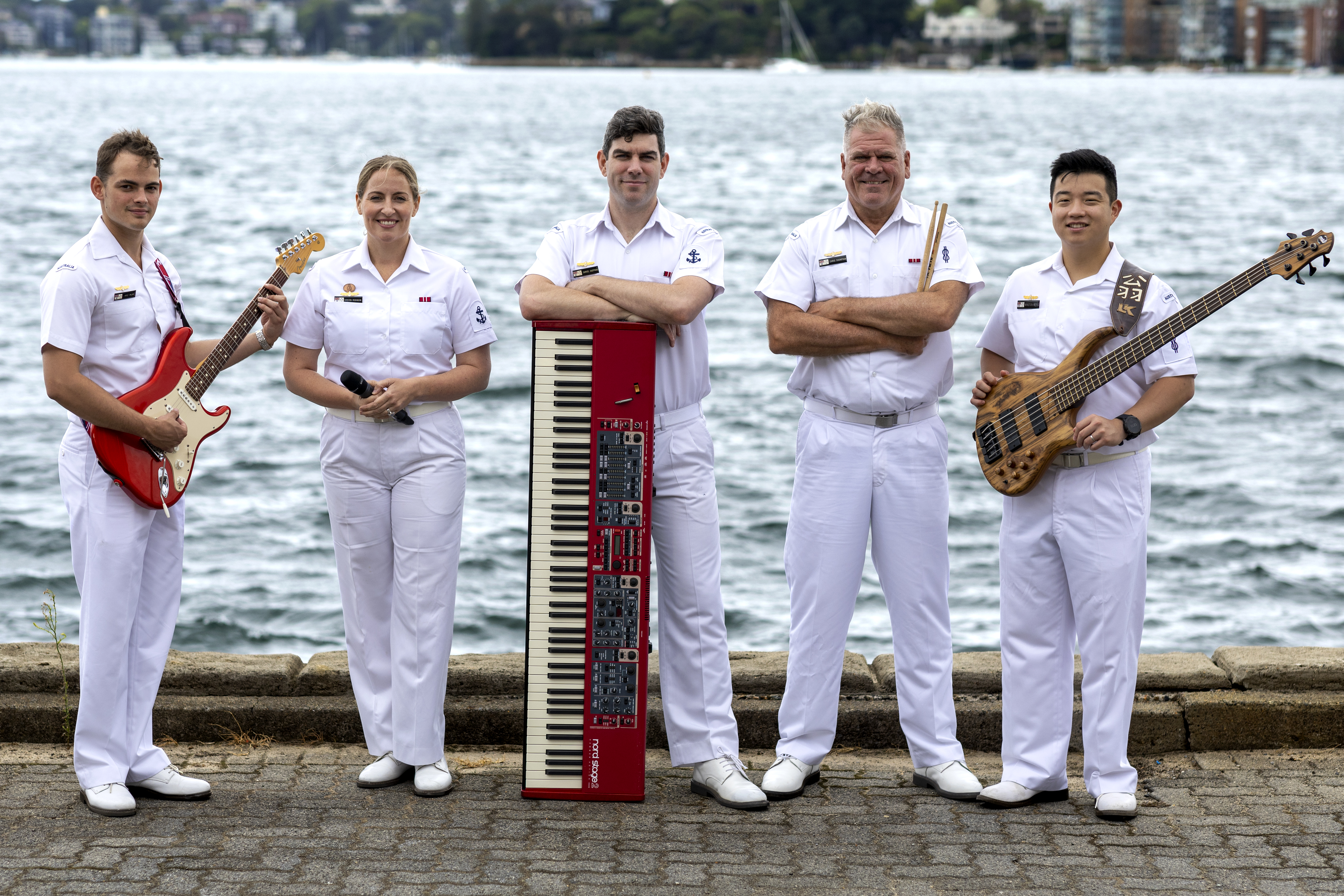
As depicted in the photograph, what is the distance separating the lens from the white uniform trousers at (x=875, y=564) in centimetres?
601

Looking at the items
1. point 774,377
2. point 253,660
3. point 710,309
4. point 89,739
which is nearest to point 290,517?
point 774,377

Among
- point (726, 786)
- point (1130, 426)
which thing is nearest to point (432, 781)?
point (726, 786)

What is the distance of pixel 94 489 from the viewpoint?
5715 mm

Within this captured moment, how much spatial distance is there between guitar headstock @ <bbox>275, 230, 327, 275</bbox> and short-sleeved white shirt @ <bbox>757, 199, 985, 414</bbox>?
1762 mm

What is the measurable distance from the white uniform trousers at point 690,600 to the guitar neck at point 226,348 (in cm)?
160

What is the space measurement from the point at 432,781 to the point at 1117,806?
8.50 feet

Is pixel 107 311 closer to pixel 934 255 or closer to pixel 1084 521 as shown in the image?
pixel 934 255

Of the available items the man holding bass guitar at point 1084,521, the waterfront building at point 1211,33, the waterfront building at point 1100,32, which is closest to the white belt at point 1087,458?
the man holding bass guitar at point 1084,521

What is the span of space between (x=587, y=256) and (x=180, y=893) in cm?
274

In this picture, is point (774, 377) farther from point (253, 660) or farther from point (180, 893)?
point (180, 893)

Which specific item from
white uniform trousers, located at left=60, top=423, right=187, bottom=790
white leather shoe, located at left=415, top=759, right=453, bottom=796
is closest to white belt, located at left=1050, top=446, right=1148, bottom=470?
white leather shoe, located at left=415, top=759, right=453, bottom=796

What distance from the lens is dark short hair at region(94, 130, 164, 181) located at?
18.8 feet

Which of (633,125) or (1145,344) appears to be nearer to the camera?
(1145,344)

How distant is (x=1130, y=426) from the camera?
18.4ft
